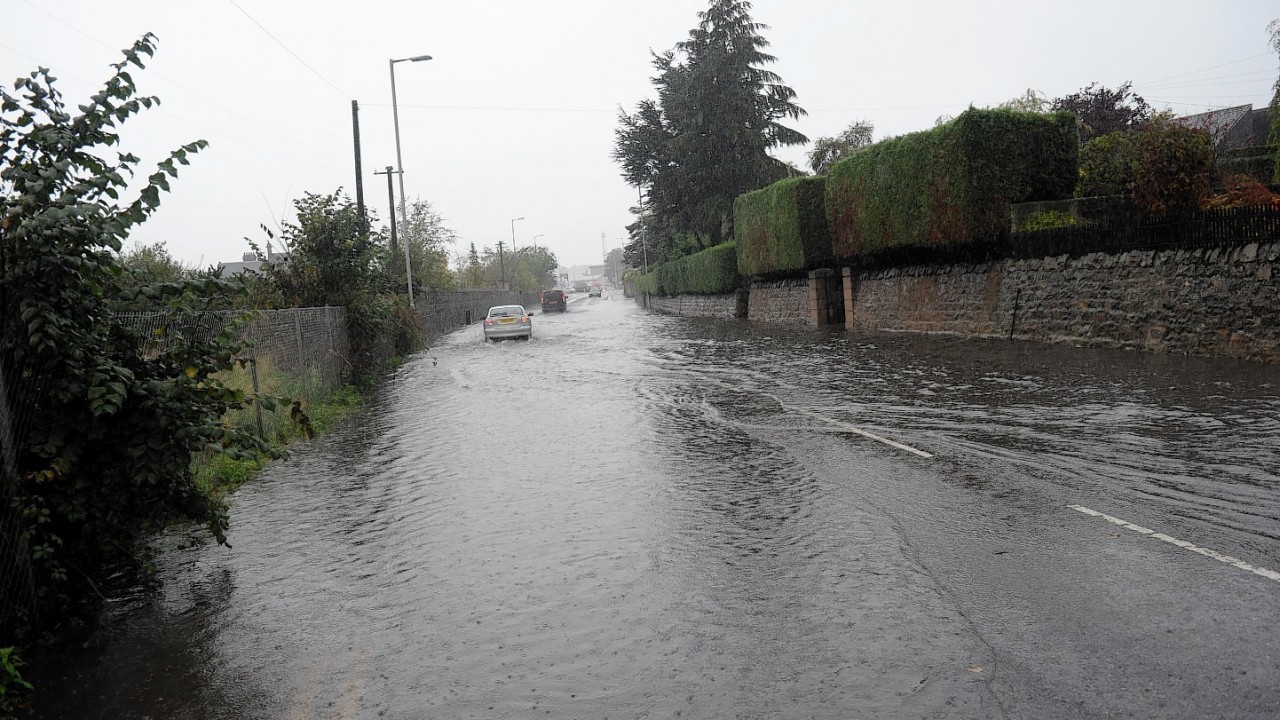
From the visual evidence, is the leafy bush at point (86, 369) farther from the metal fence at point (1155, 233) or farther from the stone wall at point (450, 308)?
the stone wall at point (450, 308)

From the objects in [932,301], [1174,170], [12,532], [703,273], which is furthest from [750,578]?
[703,273]

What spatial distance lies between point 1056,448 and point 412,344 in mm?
25840

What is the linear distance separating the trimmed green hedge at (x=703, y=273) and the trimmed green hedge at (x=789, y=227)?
6481 millimetres

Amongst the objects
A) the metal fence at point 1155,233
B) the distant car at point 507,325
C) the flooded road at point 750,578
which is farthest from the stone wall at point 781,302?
the flooded road at point 750,578

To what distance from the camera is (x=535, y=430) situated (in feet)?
42.2

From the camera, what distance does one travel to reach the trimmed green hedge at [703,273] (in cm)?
4873

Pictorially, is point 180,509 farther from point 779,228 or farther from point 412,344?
A: point 779,228

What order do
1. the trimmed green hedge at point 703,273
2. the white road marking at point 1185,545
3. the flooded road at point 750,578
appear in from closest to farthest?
the flooded road at point 750,578 → the white road marking at point 1185,545 → the trimmed green hedge at point 703,273

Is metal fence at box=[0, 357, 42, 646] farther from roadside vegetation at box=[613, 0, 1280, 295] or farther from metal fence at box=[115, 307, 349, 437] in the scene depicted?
roadside vegetation at box=[613, 0, 1280, 295]

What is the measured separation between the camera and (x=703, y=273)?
5375 cm

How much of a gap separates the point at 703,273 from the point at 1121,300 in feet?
119

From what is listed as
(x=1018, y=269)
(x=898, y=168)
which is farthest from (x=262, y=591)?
(x=898, y=168)

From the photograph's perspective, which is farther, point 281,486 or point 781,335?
point 781,335

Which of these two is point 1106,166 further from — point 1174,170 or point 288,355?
point 288,355
